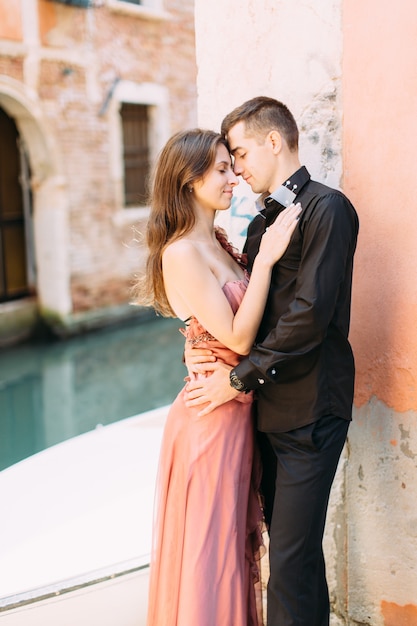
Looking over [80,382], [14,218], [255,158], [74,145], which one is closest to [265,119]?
[255,158]

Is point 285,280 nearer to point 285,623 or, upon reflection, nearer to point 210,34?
point 285,623

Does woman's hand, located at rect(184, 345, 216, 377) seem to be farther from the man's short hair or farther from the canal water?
the canal water

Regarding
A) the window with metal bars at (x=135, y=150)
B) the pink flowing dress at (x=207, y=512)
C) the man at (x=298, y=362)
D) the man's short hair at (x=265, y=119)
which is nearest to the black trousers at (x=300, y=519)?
the man at (x=298, y=362)

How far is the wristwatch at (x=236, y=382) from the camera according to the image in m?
2.04

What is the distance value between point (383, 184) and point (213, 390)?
81 cm

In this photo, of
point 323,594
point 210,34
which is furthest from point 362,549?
point 210,34

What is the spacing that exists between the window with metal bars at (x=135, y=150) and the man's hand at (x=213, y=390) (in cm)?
902

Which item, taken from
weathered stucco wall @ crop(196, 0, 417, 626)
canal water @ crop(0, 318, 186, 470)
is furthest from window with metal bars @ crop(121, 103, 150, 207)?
weathered stucco wall @ crop(196, 0, 417, 626)

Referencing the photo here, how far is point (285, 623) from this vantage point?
2.02 metres

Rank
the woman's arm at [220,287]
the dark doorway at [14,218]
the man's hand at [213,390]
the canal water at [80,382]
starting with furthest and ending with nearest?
the dark doorway at [14,218], the canal water at [80,382], the man's hand at [213,390], the woman's arm at [220,287]

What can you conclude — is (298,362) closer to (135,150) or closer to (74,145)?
(74,145)

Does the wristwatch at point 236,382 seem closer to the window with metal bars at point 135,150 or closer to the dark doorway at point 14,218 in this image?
the dark doorway at point 14,218

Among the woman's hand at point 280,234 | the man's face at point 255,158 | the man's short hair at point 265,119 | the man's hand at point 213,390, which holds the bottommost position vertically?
the man's hand at point 213,390

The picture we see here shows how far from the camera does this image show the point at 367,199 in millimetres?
2273
